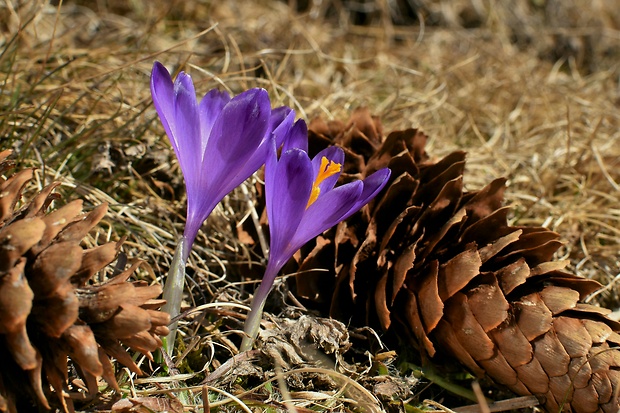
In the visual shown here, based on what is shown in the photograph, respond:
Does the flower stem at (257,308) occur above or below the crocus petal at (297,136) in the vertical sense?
below

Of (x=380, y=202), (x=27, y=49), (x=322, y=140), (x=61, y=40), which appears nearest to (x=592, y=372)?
(x=380, y=202)

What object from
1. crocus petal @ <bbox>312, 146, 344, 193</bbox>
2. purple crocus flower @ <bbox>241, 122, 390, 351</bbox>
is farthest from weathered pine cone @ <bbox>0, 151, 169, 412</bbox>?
crocus petal @ <bbox>312, 146, 344, 193</bbox>

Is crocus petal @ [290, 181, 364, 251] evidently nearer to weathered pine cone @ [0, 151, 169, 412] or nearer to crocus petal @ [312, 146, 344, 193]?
crocus petal @ [312, 146, 344, 193]

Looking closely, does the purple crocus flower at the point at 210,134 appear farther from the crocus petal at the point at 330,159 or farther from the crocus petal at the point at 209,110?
the crocus petal at the point at 330,159

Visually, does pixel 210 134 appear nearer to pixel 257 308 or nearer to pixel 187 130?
pixel 187 130

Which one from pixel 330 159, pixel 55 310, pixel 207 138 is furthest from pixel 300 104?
pixel 55 310

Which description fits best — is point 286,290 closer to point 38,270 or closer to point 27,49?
point 38,270

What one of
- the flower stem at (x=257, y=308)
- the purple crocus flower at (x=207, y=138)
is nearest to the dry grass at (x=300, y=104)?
the flower stem at (x=257, y=308)
